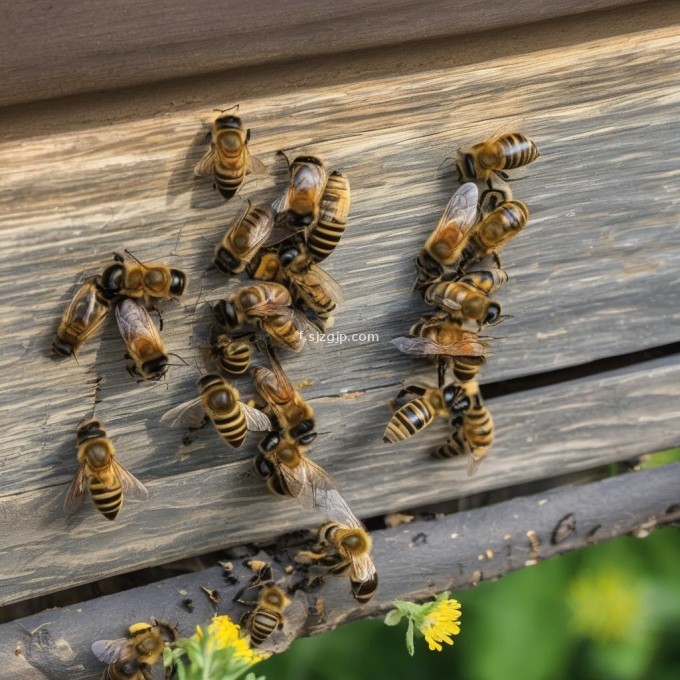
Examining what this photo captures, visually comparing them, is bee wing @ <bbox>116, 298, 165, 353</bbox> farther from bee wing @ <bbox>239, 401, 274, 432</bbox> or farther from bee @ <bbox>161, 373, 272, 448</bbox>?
bee wing @ <bbox>239, 401, 274, 432</bbox>

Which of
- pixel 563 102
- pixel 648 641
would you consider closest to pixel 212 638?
pixel 563 102

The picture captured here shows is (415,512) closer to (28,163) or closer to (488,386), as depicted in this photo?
(488,386)

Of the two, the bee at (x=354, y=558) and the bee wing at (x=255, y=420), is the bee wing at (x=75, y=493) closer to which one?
the bee wing at (x=255, y=420)

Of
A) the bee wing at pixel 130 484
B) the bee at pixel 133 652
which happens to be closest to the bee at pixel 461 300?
the bee wing at pixel 130 484

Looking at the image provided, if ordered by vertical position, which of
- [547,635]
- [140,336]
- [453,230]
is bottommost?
[547,635]

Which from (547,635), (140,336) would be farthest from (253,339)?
(547,635)

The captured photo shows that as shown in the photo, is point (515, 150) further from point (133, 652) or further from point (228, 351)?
point (133, 652)
